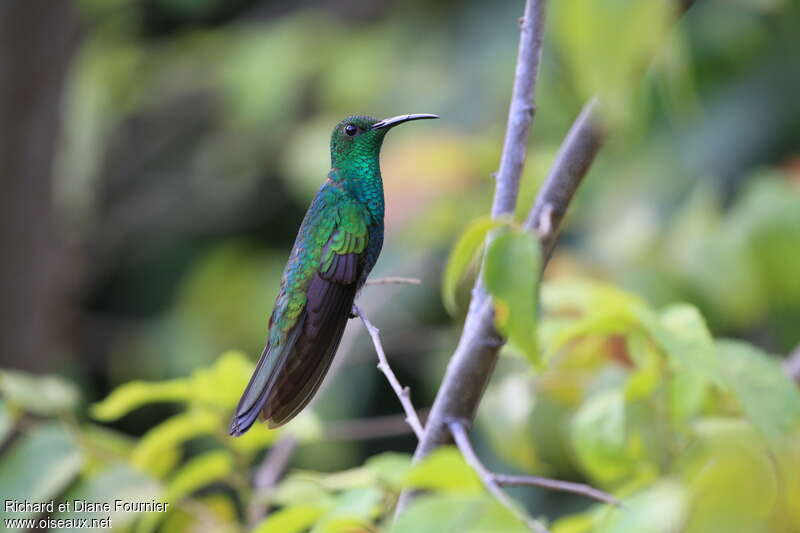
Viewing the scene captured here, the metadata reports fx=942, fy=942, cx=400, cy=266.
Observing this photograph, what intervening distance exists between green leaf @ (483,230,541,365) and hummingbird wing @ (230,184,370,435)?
20 centimetres

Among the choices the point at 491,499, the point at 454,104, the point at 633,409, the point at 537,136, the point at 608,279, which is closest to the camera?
the point at 491,499

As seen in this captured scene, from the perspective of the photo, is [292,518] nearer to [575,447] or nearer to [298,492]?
[298,492]

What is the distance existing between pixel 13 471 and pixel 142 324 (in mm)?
4247

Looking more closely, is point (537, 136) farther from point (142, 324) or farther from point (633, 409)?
point (142, 324)

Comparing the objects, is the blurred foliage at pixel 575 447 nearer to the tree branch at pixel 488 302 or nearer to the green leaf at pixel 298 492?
the green leaf at pixel 298 492

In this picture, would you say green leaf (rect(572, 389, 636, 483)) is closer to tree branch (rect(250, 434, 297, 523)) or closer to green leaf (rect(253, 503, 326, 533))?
green leaf (rect(253, 503, 326, 533))

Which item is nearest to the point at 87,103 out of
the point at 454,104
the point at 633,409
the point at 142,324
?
the point at 142,324

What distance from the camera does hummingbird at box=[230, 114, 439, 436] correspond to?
0.94 m

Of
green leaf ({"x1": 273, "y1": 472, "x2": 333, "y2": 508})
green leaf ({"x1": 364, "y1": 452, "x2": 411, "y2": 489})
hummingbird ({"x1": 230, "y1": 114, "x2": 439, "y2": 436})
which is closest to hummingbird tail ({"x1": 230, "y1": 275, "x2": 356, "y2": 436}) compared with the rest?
hummingbird ({"x1": 230, "y1": 114, "x2": 439, "y2": 436})

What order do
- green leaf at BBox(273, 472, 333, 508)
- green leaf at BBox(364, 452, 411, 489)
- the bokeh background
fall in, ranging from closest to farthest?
green leaf at BBox(364, 452, 411, 489)
green leaf at BBox(273, 472, 333, 508)
the bokeh background

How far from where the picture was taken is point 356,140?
1261mm

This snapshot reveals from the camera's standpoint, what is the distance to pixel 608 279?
10.6 ft

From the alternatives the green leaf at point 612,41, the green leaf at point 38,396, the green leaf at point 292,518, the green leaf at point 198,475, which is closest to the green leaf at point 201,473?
the green leaf at point 198,475

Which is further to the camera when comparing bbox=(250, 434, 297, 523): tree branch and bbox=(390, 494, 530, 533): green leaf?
bbox=(250, 434, 297, 523): tree branch
